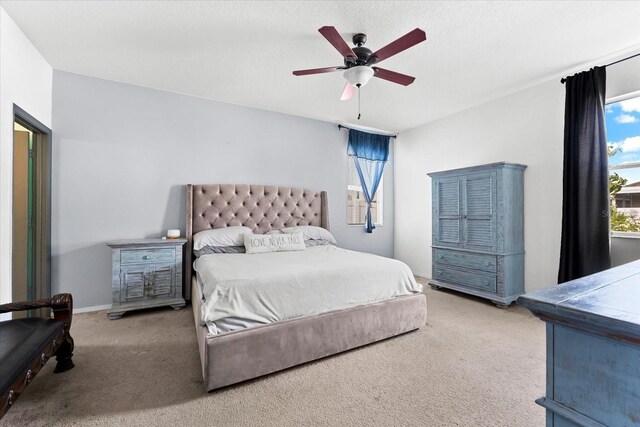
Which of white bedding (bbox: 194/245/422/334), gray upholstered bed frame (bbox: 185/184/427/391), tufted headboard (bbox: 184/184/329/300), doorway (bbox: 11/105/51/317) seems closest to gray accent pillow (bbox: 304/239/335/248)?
tufted headboard (bbox: 184/184/329/300)

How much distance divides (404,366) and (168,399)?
1.64 m

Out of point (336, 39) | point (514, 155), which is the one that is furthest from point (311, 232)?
point (514, 155)

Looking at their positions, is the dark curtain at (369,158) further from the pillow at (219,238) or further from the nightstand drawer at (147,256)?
the nightstand drawer at (147,256)

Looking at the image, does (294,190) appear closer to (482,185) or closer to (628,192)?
(482,185)

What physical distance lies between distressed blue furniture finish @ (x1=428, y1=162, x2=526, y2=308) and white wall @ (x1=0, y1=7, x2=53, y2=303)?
15.6 ft

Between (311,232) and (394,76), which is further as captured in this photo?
(311,232)

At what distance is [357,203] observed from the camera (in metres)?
5.27

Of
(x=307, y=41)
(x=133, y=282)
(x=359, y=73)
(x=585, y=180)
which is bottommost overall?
(x=133, y=282)

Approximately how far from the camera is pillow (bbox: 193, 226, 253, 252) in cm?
339

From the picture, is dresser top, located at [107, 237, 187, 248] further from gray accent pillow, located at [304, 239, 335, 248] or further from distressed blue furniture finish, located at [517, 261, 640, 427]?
distressed blue furniture finish, located at [517, 261, 640, 427]

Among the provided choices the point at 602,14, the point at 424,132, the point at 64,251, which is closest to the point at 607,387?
the point at 602,14

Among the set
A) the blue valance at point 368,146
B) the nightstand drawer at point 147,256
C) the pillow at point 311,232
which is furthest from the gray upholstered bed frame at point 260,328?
the blue valance at point 368,146

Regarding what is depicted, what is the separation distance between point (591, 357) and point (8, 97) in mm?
3781

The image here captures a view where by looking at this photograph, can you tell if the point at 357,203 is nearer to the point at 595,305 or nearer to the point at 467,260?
the point at 467,260
